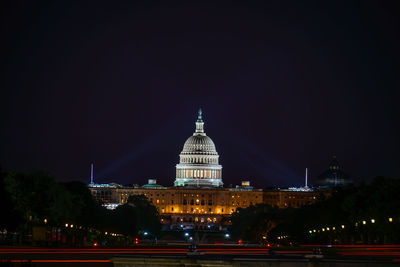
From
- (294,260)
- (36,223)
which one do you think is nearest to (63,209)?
(36,223)

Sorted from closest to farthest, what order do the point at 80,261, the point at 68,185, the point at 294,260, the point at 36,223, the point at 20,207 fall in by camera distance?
the point at 294,260 < the point at 80,261 < the point at 20,207 < the point at 36,223 < the point at 68,185

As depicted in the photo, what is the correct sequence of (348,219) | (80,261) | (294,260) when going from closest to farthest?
(294,260), (80,261), (348,219)

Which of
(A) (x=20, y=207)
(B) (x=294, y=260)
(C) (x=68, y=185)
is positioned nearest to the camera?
(B) (x=294, y=260)

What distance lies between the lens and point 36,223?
104 meters

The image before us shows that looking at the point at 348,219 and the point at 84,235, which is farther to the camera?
the point at 84,235

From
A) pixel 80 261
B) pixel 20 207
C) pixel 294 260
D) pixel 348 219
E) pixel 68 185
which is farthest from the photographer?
pixel 68 185

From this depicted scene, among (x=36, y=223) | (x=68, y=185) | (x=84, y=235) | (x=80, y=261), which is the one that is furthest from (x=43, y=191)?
(x=80, y=261)

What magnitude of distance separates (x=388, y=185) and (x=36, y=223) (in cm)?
3575

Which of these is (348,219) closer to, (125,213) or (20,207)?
(20,207)

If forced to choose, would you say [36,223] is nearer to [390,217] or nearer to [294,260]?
[390,217]

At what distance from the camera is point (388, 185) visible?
107938 millimetres

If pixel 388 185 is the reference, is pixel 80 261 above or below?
below

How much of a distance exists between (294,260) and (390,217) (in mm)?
59430

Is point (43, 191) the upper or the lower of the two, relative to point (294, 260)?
upper
